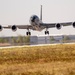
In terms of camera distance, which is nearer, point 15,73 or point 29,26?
point 15,73

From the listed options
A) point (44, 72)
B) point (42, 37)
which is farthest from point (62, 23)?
point (42, 37)

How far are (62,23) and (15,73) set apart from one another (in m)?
49.3

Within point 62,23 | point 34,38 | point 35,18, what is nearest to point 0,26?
point 35,18

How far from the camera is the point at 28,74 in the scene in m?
23.2

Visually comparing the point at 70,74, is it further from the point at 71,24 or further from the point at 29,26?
the point at 29,26

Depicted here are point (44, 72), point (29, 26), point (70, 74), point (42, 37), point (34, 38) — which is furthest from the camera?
point (42, 37)

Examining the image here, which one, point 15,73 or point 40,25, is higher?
point 40,25

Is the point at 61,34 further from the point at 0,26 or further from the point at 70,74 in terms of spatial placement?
the point at 70,74

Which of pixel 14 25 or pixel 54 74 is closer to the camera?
pixel 54 74

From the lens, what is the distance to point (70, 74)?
22094 millimetres

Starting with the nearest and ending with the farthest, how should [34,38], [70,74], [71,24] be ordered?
[70,74], [71,24], [34,38]

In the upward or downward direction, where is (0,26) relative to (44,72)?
upward

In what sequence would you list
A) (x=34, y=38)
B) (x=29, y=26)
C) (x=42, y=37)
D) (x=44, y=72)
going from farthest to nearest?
(x=42, y=37)
(x=34, y=38)
(x=29, y=26)
(x=44, y=72)

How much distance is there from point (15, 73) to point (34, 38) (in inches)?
6133
